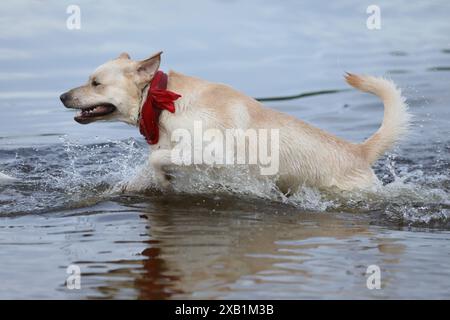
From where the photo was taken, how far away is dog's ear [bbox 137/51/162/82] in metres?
7.09

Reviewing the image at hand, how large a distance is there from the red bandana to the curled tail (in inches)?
61.0

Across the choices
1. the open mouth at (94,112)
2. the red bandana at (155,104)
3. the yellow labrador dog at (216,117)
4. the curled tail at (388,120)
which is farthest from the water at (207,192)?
the open mouth at (94,112)

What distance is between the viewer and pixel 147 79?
716 cm

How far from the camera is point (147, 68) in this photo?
714 cm

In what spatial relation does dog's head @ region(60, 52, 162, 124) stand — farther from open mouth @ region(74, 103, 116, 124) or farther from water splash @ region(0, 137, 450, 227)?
water splash @ region(0, 137, 450, 227)

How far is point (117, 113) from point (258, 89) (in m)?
6.70

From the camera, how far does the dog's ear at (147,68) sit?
23.3 ft

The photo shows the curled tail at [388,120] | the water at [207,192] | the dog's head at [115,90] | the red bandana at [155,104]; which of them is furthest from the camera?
the curled tail at [388,120]

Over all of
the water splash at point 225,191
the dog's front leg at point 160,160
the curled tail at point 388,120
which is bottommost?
the water splash at point 225,191

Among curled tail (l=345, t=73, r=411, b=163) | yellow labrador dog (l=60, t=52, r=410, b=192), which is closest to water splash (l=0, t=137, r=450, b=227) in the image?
yellow labrador dog (l=60, t=52, r=410, b=192)

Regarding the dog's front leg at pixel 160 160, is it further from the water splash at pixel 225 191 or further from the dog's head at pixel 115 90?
the dog's head at pixel 115 90

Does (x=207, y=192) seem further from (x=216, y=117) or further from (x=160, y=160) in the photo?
(x=216, y=117)

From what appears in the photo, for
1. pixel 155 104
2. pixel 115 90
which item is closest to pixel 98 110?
pixel 115 90

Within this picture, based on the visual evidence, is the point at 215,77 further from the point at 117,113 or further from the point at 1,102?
the point at 117,113
